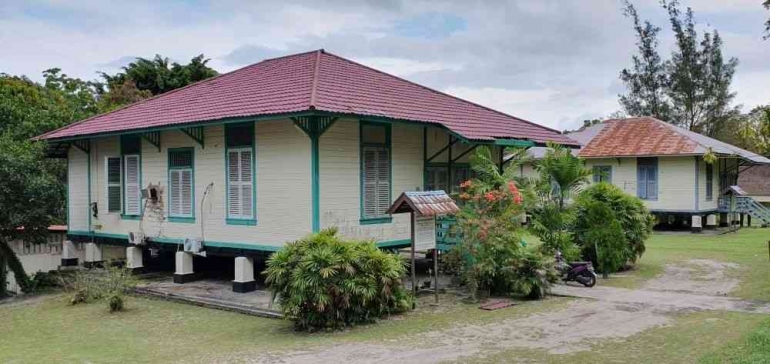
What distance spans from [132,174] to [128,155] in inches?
19.0

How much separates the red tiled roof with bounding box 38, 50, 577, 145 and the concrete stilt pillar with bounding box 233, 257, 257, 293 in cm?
277

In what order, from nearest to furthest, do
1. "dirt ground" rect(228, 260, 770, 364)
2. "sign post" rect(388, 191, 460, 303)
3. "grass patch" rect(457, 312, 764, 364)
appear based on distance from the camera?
1. "grass patch" rect(457, 312, 764, 364)
2. "dirt ground" rect(228, 260, 770, 364)
3. "sign post" rect(388, 191, 460, 303)

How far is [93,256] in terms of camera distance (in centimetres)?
Result: 1686

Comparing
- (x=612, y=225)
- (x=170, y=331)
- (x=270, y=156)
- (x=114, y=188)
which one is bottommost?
(x=170, y=331)

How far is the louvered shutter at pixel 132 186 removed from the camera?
15539 millimetres

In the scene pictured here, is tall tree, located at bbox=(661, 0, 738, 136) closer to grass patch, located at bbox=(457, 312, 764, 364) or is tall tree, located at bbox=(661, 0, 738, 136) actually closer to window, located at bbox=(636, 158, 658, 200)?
window, located at bbox=(636, 158, 658, 200)

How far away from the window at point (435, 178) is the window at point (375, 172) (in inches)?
55.3

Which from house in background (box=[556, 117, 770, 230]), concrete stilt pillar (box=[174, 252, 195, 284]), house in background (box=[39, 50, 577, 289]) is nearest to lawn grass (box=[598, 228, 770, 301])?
house in background (box=[556, 117, 770, 230])

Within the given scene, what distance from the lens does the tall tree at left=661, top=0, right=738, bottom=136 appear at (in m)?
44.7

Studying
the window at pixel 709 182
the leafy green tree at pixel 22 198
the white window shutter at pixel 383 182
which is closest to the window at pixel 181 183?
the leafy green tree at pixel 22 198

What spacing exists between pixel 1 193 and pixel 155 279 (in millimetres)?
3689

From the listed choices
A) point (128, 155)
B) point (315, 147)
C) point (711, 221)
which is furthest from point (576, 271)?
point (711, 221)

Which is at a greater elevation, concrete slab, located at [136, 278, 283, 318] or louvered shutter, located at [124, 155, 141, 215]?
louvered shutter, located at [124, 155, 141, 215]

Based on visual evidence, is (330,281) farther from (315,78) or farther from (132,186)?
(132,186)
